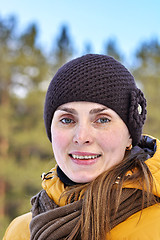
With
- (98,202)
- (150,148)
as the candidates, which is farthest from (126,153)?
(98,202)

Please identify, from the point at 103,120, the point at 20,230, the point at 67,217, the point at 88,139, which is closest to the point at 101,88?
the point at 103,120

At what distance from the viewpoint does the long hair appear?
1192mm

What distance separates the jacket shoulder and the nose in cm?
77

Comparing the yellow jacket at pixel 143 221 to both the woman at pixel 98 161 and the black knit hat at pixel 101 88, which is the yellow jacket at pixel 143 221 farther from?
the black knit hat at pixel 101 88

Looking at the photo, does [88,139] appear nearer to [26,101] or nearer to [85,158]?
[85,158]

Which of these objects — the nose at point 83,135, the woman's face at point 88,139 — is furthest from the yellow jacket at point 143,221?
the nose at point 83,135

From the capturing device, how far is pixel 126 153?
1493 millimetres

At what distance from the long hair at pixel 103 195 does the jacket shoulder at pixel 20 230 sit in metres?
0.54

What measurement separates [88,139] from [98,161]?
13 cm

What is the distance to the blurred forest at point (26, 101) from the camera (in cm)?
1186

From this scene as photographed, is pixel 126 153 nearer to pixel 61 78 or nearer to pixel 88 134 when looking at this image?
pixel 88 134

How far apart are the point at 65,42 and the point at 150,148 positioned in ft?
45.6

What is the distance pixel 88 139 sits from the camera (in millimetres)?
1308

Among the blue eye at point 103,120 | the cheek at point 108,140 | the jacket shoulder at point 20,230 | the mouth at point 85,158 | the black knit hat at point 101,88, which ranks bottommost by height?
the jacket shoulder at point 20,230
